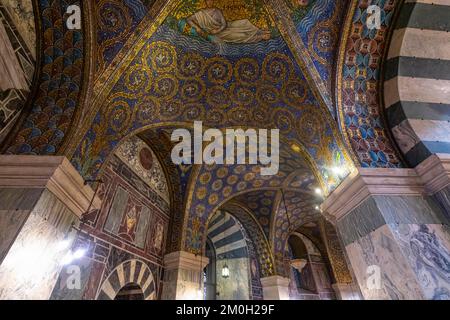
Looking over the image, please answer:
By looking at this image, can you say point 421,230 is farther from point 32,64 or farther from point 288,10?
point 32,64

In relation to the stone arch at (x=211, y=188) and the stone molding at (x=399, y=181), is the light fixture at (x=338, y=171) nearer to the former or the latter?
the stone molding at (x=399, y=181)

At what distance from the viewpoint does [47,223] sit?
3.04 meters

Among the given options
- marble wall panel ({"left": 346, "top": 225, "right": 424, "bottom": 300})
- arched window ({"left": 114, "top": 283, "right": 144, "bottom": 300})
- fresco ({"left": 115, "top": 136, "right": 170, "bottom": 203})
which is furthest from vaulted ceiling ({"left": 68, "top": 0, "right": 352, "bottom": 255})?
arched window ({"left": 114, "top": 283, "right": 144, "bottom": 300})

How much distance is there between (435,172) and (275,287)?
6.85m

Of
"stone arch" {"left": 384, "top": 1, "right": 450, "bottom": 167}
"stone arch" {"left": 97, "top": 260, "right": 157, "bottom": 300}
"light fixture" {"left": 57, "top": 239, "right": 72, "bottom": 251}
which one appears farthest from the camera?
"stone arch" {"left": 97, "top": 260, "right": 157, "bottom": 300}

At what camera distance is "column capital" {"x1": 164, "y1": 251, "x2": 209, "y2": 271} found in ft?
20.0

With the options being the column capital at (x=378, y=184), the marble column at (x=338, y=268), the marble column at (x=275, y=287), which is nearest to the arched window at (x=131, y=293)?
the column capital at (x=378, y=184)

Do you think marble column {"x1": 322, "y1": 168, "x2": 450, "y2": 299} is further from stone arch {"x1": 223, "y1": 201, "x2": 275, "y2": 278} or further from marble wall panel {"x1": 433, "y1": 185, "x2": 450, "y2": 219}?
stone arch {"x1": 223, "y1": 201, "x2": 275, "y2": 278}

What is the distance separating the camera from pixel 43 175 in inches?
123

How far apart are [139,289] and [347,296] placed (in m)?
9.35

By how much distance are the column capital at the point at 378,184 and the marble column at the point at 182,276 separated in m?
4.05

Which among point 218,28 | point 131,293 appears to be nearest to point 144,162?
point 131,293

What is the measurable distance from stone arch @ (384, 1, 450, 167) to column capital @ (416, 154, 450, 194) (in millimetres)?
297
